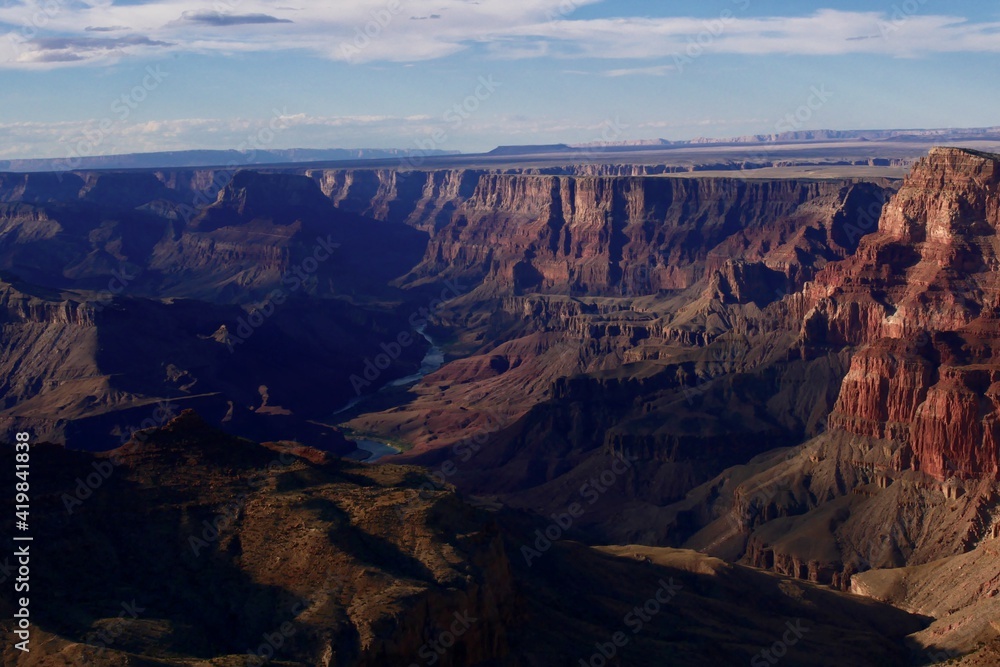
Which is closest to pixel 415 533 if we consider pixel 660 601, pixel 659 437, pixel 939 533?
pixel 660 601

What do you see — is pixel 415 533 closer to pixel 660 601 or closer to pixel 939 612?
pixel 660 601
